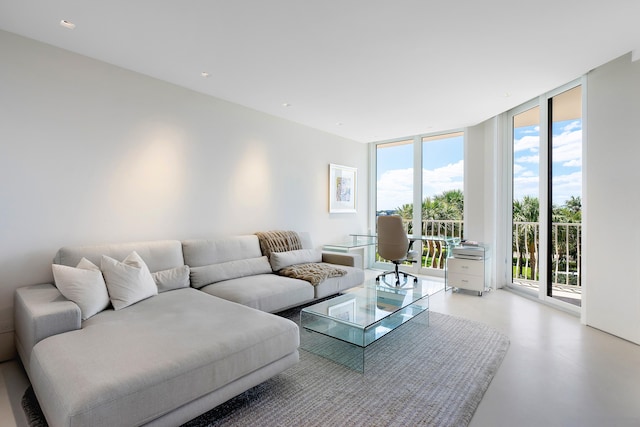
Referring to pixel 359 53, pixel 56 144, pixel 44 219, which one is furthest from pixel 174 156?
pixel 359 53

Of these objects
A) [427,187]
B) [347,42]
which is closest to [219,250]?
[347,42]

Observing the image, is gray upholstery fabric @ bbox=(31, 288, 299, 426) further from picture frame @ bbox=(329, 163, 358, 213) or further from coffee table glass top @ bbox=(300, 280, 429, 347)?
picture frame @ bbox=(329, 163, 358, 213)

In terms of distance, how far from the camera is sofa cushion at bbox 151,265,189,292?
2717 millimetres

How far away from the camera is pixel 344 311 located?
2.69 m

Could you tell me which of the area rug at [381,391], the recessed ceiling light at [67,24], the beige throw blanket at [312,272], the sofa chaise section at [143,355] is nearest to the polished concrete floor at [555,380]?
the area rug at [381,391]

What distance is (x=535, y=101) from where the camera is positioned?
160 inches

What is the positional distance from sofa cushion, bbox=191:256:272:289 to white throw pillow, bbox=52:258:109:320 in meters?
0.87

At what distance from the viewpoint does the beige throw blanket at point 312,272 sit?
3.39m

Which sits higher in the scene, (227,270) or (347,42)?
(347,42)

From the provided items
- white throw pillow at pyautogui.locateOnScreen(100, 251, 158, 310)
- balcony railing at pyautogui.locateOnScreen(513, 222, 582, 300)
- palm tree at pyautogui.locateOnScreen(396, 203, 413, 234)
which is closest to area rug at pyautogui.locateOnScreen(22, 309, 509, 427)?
white throw pillow at pyautogui.locateOnScreen(100, 251, 158, 310)

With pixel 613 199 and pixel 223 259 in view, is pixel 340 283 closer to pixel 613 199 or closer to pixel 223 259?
pixel 223 259

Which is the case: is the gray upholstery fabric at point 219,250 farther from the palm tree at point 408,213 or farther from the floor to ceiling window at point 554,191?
the floor to ceiling window at point 554,191

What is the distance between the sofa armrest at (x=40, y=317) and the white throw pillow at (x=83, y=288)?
0.22 feet

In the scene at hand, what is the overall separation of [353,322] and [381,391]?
53cm
